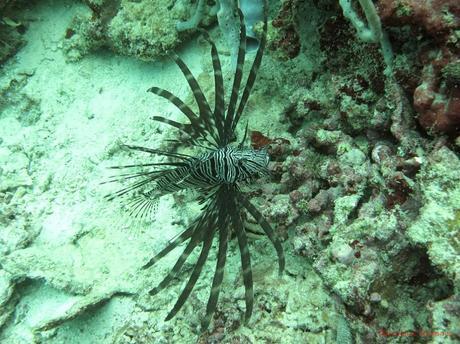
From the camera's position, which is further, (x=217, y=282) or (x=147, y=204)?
(x=147, y=204)

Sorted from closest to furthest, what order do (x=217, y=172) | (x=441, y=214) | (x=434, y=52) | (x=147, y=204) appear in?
(x=441, y=214)
(x=434, y=52)
(x=217, y=172)
(x=147, y=204)

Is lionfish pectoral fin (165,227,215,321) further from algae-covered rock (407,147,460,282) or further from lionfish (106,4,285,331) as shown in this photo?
algae-covered rock (407,147,460,282)

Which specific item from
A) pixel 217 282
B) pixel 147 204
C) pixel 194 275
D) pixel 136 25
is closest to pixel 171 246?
pixel 194 275

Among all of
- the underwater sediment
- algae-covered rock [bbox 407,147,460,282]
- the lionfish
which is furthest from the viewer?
the lionfish

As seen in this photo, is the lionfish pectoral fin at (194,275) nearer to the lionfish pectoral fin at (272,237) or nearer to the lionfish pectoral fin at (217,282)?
the lionfish pectoral fin at (217,282)

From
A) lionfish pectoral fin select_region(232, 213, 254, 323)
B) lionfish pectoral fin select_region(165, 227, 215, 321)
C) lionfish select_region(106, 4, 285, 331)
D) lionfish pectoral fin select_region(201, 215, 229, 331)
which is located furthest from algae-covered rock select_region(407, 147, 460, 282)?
lionfish pectoral fin select_region(165, 227, 215, 321)

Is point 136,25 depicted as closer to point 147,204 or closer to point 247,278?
point 147,204

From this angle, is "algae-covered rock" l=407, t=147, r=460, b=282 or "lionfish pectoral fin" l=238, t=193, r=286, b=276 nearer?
"algae-covered rock" l=407, t=147, r=460, b=282

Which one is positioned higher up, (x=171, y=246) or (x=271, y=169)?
(x=271, y=169)

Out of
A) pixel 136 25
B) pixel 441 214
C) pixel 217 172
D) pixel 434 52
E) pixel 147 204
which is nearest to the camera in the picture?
pixel 441 214

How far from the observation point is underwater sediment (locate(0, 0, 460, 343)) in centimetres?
249

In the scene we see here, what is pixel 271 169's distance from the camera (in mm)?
3662

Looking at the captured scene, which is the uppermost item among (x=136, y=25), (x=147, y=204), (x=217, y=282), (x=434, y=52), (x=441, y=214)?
(x=136, y=25)

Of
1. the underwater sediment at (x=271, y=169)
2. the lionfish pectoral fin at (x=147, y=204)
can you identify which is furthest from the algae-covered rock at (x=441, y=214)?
the lionfish pectoral fin at (x=147, y=204)
